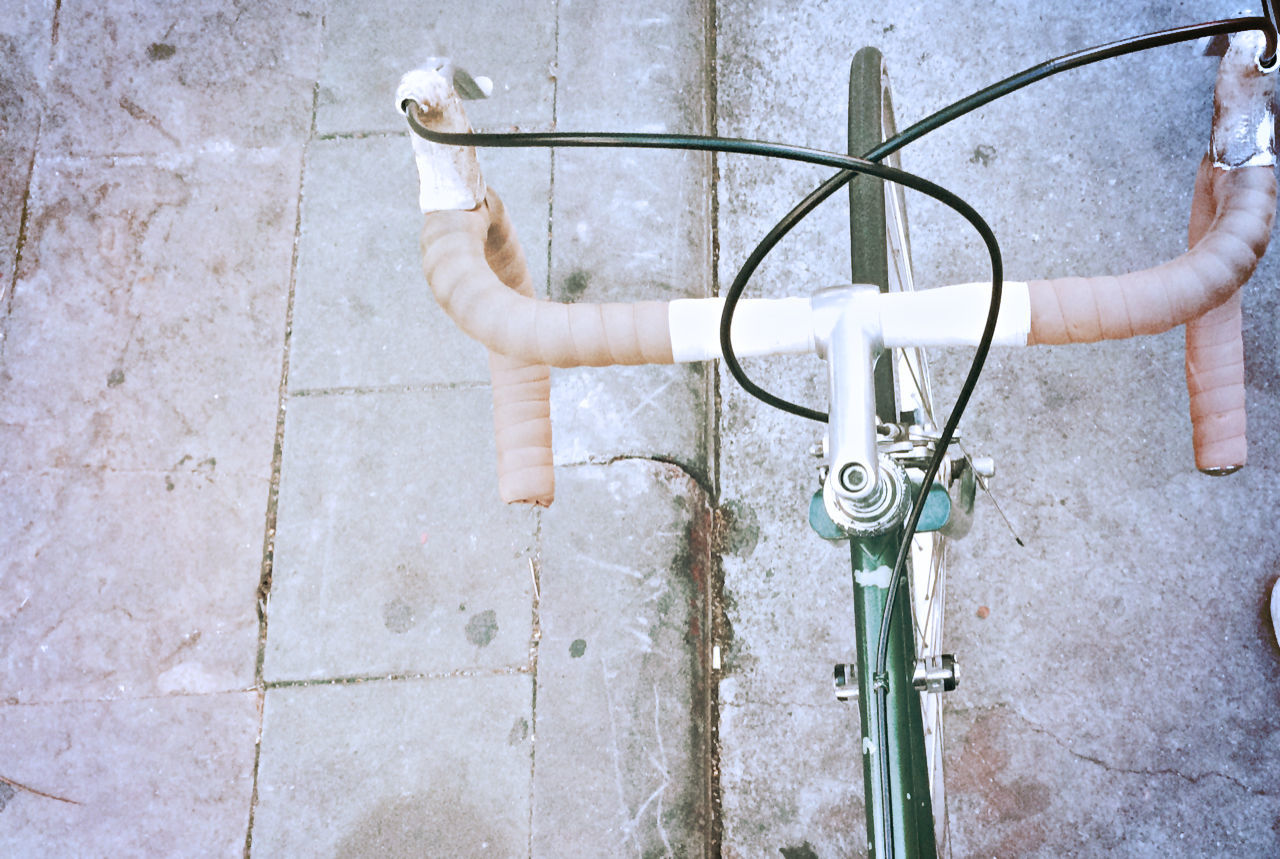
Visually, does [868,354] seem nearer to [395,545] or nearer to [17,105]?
[395,545]

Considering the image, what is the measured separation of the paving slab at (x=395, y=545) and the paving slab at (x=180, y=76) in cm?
105

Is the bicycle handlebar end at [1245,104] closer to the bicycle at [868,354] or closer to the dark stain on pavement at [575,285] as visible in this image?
the bicycle at [868,354]

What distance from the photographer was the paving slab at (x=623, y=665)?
7.20ft

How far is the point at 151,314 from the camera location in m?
2.59

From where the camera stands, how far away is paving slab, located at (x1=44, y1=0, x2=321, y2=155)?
2725 millimetres

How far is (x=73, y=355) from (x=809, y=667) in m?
2.54

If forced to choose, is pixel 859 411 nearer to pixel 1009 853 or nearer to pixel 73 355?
pixel 1009 853

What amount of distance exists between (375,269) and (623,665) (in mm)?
1483

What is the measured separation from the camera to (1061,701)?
2.18 m

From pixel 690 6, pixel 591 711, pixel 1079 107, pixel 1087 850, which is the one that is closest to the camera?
pixel 1087 850

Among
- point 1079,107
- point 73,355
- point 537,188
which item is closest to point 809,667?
point 537,188

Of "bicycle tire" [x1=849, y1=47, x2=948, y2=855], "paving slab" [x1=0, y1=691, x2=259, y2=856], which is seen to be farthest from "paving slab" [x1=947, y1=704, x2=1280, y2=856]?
"paving slab" [x1=0, y1=691, x2=259, y2=856]

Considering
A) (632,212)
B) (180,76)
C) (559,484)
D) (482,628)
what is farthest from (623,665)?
(180,76)

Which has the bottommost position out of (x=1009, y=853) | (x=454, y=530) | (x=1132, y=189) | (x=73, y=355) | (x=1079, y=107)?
(x=1009, y=853)
